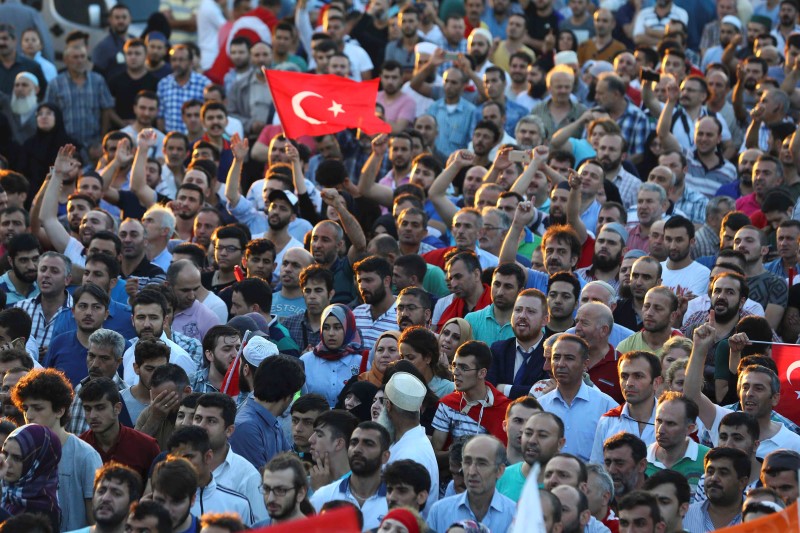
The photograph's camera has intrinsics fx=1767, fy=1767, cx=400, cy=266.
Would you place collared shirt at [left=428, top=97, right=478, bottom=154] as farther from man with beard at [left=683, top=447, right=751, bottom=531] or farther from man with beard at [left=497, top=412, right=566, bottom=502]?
man with beard at [left=683, top=447, right=751, bottom=531]

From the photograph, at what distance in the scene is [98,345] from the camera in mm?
10805

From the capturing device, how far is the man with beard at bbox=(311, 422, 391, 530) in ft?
30.1

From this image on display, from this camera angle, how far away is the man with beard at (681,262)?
12.9 metres

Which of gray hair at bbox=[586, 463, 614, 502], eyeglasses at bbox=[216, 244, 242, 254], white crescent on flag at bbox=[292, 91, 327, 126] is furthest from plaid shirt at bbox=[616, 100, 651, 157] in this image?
gray hair at bbox=[586, 463, 614, 502]

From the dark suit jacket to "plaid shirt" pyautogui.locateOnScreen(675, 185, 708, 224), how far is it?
4.11 m

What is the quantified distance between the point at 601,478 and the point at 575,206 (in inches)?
191

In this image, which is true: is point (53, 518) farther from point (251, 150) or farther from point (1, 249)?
point (251, 150)

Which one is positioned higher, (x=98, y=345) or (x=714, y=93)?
(x=98, y=345)

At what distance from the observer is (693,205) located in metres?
15.1

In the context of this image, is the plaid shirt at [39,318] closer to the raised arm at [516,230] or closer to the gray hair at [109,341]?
the gray hair at [109,341]

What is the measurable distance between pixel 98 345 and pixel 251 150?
21.9ft

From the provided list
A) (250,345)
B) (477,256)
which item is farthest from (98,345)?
(477,256)

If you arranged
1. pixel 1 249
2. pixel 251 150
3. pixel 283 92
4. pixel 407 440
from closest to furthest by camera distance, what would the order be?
1. pixel 407 440
2. pixel 1 249
3. pixel 283 92
4. pixel 251 150

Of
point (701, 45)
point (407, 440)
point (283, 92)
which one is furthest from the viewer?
point (701, 45)
